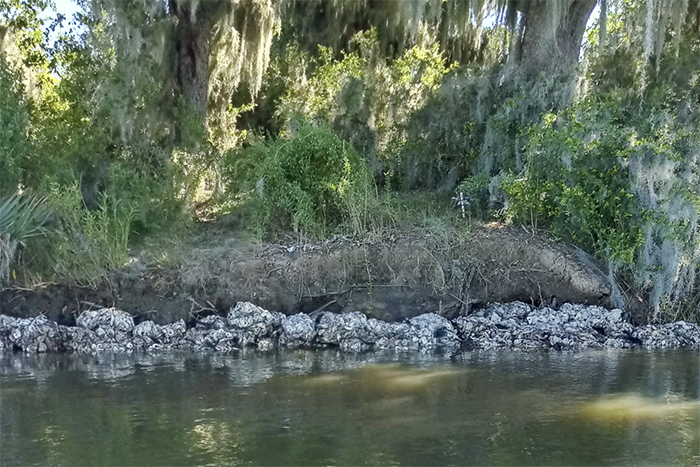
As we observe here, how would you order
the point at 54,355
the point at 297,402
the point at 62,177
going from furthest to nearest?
the point at 62,177 < the point at 54,355 < the point at 297,402

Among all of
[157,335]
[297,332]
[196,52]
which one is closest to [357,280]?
[297,332]

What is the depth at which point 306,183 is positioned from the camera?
10.1 metres

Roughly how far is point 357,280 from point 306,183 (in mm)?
1619

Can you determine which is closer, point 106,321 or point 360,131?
point 106,321

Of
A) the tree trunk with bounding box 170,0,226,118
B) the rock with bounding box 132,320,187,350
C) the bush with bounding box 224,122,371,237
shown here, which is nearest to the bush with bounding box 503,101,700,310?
the bush with bounding box 224,122,371,237

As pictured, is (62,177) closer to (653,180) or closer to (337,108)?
(337,108)

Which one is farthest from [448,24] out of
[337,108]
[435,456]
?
[435,456]

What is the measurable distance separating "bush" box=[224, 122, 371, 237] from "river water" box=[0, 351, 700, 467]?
241 cm

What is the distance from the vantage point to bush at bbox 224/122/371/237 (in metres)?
9.93

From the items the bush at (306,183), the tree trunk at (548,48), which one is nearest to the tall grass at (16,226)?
the bush at (306,183)

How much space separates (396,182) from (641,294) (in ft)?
14.2

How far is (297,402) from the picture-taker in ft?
20.8

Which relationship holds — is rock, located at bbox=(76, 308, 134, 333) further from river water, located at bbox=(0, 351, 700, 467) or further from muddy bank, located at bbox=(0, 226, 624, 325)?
river water, located at bbox=(0, 351, 700, 467)

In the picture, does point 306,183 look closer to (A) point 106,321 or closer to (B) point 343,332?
(B) point 343,332
